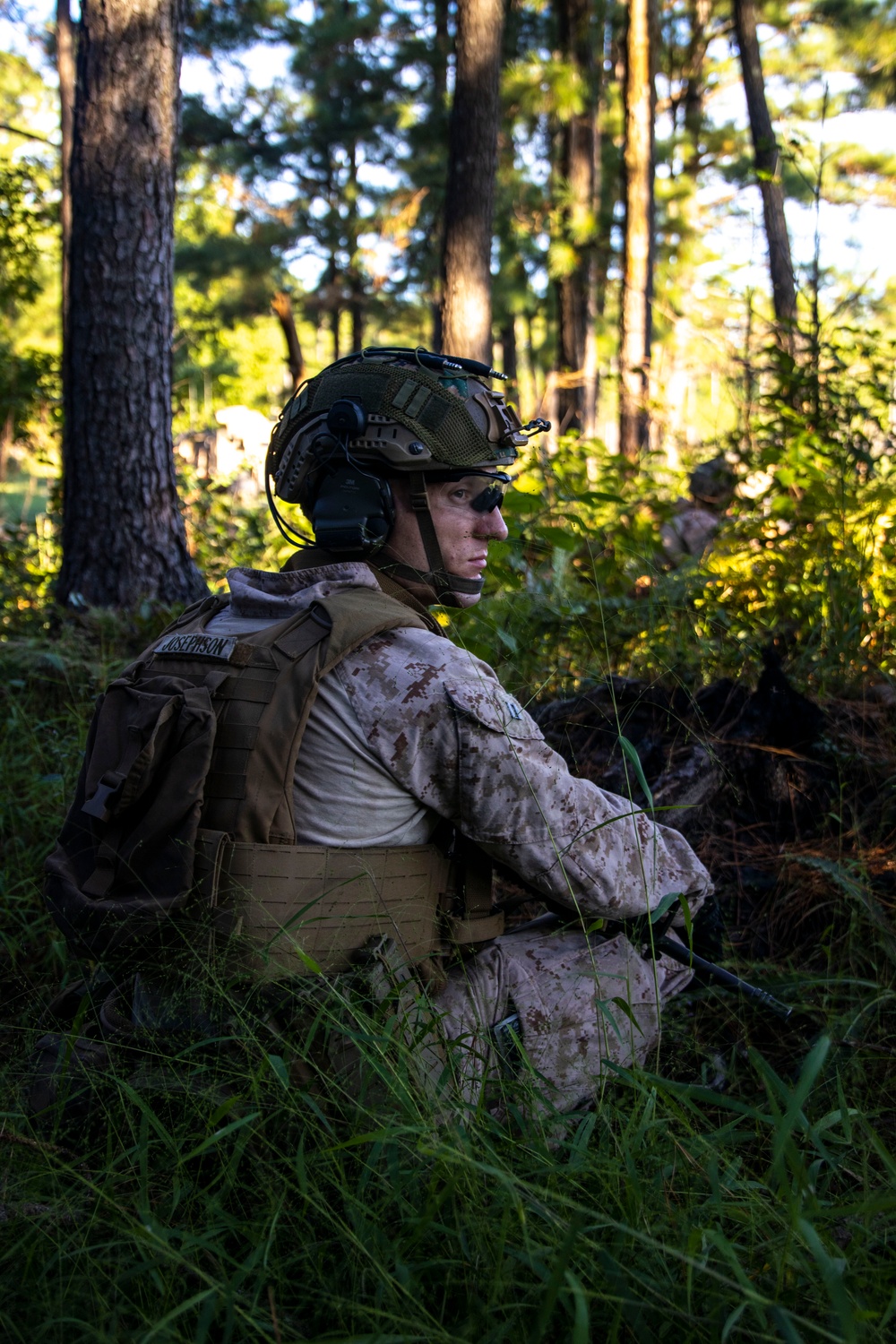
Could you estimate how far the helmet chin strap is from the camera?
2465mm

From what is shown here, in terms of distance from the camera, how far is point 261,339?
36719mm

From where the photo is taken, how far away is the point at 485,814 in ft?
6.82

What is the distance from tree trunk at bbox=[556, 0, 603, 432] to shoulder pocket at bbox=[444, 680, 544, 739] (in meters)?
12.3

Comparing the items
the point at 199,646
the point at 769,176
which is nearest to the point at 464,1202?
the point at 199,646

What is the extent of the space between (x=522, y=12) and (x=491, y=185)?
8872 mm

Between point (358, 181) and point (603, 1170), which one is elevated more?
point (358, 181)

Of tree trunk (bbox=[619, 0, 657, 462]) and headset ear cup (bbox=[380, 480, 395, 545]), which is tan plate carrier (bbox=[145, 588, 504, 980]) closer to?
headset ear cup (bbox=[380, 480, 395, 545])

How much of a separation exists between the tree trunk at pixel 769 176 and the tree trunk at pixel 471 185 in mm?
2316

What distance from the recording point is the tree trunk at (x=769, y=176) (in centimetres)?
613

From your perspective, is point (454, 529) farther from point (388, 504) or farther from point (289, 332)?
point (289, 332)

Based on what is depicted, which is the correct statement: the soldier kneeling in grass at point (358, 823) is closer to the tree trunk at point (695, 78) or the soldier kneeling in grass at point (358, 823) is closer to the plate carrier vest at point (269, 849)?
the plate carrier vest at point (269, 849)

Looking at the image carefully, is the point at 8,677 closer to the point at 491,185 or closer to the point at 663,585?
the point at 663,585

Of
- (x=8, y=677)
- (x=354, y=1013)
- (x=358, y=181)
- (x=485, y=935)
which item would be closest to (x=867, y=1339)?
(x=354, y=1013)

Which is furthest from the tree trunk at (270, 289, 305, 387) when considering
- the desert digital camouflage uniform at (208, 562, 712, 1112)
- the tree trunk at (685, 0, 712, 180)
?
the tree trunk at (685, 0, 712, 180)
